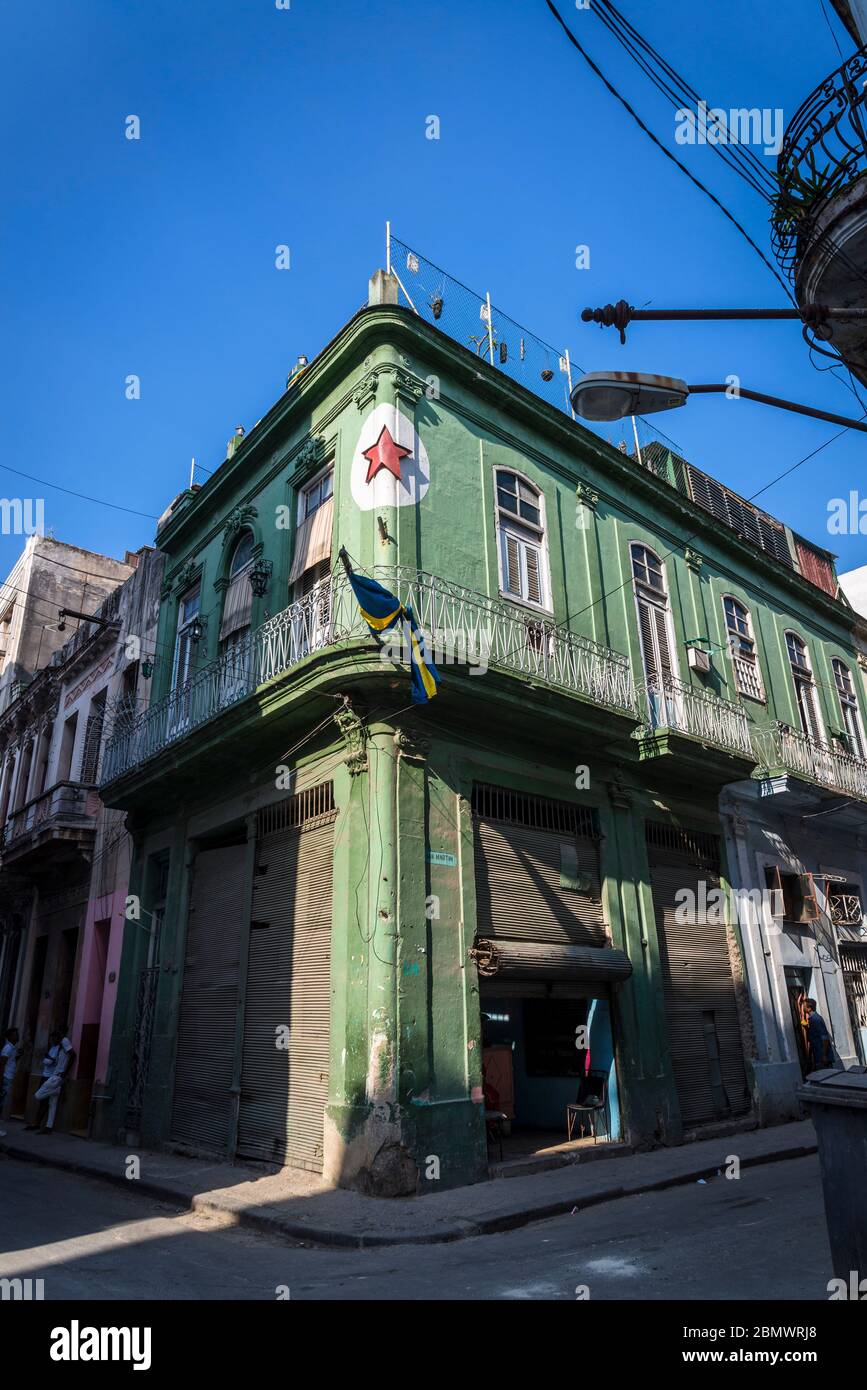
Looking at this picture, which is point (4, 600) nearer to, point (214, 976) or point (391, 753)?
point (214, 976)

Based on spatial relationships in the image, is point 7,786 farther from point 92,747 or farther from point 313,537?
point 313,537

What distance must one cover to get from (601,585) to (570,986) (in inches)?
242

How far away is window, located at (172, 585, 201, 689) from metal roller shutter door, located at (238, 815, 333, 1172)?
4696 millimetres

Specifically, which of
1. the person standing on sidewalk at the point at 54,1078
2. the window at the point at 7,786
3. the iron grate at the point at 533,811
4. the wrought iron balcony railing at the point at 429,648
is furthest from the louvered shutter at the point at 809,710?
the window at the point at 7,786

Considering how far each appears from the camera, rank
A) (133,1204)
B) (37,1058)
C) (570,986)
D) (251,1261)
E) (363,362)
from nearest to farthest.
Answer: (251,1261) < (133,1204) < (570,986) < (363,362) < (37,1058)

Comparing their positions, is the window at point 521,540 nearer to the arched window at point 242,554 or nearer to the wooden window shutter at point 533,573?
the wooden window shutter at point 533,573

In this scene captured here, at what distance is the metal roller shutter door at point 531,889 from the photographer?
10.3 m

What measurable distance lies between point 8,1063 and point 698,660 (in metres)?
14.9

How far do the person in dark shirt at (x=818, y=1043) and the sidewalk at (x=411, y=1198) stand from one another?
240 cm

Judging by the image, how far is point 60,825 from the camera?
54.1 ft

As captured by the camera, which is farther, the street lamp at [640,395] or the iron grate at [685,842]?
the iron grate at [685,842]

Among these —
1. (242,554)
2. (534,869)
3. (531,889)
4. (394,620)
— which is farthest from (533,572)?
(242,554)
